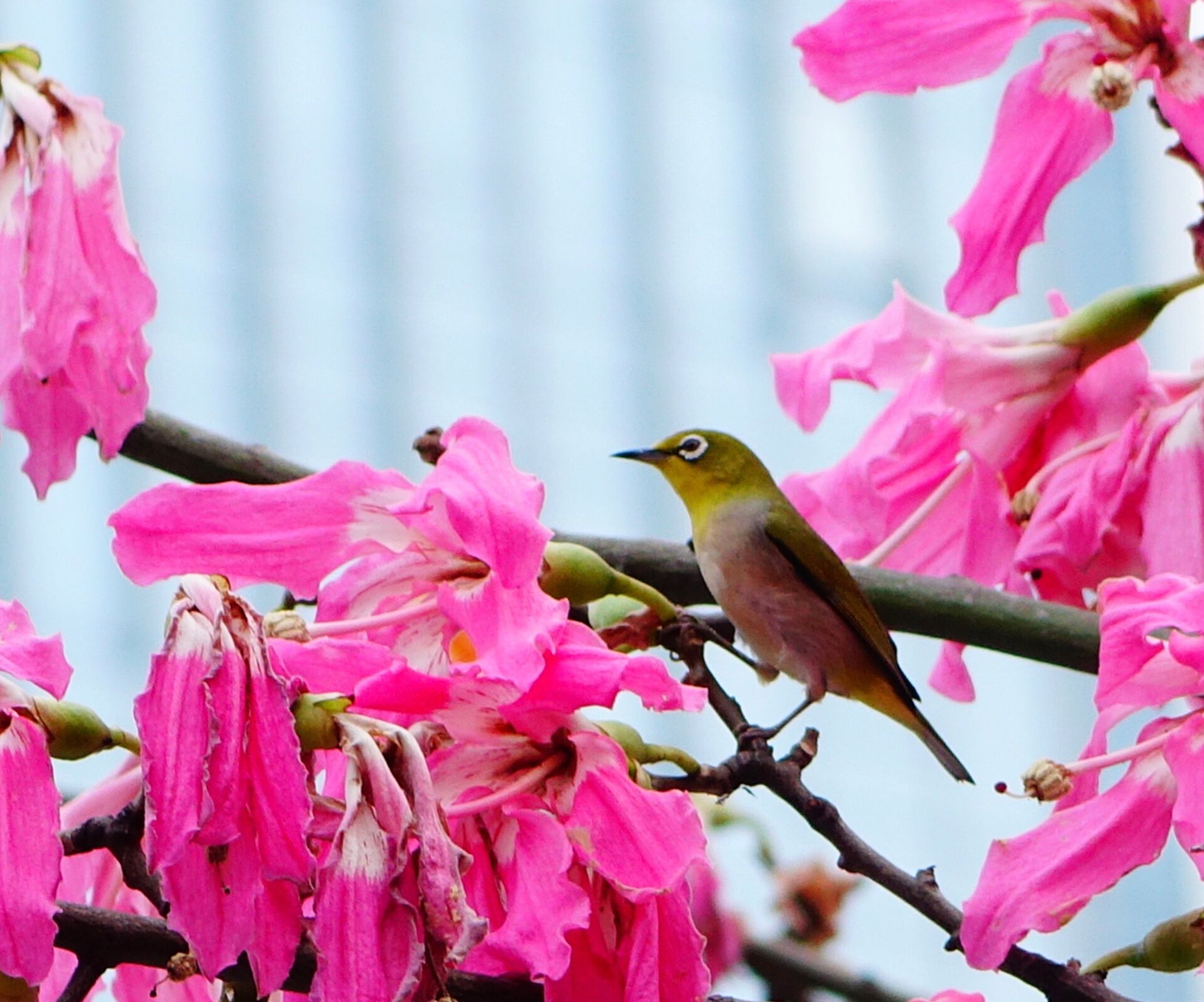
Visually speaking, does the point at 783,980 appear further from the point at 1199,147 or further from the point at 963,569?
the point at 1199,147

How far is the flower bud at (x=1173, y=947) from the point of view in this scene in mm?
602

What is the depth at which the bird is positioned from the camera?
40.4 inches

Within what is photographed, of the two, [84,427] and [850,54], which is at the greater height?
[850,54]

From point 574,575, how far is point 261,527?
0.10m

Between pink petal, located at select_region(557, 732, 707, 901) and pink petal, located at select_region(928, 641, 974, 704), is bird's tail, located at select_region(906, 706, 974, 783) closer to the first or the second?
pink petal, located at select_region(928, 641, 974, 704)

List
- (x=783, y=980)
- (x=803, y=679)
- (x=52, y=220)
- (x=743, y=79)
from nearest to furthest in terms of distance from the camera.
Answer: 1. (x=52, y=220)
2. (x=803, y=679)
3. (x=783, y=980)
4. (x=743, y=79)

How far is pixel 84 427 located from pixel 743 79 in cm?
759

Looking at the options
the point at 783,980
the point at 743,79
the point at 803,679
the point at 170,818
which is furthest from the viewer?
the point at 743,79

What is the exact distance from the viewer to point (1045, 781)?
555 mm

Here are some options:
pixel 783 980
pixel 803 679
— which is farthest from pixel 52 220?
pixel 783 980

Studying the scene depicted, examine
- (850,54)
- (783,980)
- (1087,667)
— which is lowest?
(783,980)

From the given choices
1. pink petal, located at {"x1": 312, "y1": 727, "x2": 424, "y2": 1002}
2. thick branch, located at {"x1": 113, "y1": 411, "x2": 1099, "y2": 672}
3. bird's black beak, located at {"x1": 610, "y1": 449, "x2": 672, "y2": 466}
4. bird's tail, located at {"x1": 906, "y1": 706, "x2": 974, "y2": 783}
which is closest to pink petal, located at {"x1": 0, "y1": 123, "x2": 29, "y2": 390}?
thick branch, located at {"x1": 113, "y1": 411, "x2": 1099, "y2": 672}

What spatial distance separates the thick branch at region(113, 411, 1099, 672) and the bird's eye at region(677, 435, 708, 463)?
44cm

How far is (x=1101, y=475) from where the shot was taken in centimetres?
71
